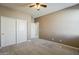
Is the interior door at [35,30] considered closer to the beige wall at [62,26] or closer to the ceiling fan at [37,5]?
the beige wall at [62,26]

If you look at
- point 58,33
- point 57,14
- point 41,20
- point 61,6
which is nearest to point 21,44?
point 41,20

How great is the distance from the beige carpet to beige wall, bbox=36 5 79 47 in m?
0.13

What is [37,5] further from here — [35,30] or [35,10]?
[35,30]

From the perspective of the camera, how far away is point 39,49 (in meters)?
2.01

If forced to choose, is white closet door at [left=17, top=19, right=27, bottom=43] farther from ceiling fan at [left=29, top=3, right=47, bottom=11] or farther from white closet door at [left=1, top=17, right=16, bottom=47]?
ceiling fan at [left=29, top=3, right=47, bottom=11]

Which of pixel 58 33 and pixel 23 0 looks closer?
pixel 23 0

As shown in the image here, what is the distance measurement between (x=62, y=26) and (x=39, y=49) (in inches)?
31.9

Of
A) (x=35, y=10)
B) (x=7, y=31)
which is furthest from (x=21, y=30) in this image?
(x=35, y=10)

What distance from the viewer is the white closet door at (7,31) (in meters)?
1.96

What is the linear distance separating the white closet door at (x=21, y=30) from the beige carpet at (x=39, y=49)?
0.13 meters

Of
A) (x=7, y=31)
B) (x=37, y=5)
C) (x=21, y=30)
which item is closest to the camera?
(x=37, y=5)

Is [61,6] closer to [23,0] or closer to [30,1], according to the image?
[30,1]

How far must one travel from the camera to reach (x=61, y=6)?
1904 millimetres
